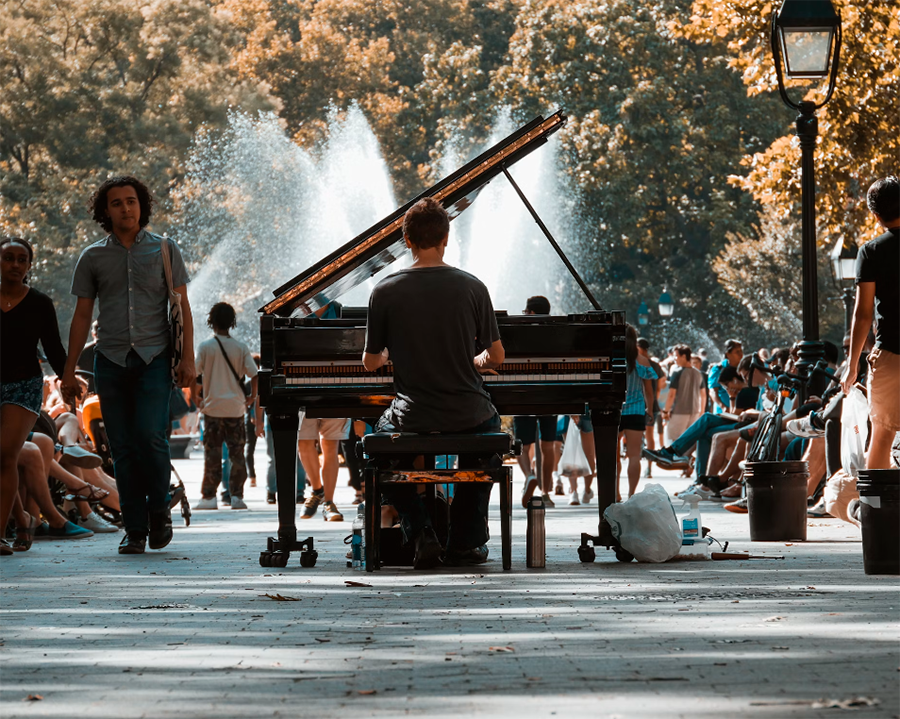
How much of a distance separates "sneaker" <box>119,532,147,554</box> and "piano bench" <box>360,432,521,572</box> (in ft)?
7.78

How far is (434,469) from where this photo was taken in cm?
828

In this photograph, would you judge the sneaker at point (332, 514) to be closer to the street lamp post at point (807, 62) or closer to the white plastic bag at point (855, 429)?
the street lamp post at point (807, 62)

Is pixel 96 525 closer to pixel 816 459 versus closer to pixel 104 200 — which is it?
pixel 104 200

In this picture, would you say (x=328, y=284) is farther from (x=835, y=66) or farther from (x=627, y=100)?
(x=627, y=100)

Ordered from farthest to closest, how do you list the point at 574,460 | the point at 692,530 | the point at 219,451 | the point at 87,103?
the point at 87,103 → the point at 574,460 → the point at 219,451 → the point at 692,530

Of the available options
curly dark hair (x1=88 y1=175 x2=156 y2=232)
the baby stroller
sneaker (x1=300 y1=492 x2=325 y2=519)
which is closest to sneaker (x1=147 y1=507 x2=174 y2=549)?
curly dark hair (x1=88 y1=175 x2=156 y2=232)

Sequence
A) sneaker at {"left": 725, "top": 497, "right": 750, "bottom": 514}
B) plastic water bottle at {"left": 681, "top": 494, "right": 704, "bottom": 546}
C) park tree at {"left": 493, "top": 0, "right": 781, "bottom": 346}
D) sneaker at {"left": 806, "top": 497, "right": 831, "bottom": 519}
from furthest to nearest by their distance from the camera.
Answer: park tree at {"left": 493, "top": 0, "right": 781, "bottom": 346}
sneaker at {"left": 725, "top": 497, "right": 750, "bottom": 514}
sneaker at {"left": 806, "top": 497, "right": 831, "bottom": 519}
plastic water bottle at {"left": 681, "top": 494, "right": 704, "bottom": 546}

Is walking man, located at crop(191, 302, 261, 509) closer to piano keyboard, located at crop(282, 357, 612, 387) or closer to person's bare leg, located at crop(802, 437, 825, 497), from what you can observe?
person's bare leg, located at crop(802, 437, 825, 497)

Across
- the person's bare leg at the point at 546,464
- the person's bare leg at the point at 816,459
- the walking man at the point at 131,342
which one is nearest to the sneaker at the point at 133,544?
the walking man at the point at 131,342

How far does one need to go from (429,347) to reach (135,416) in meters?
2.48

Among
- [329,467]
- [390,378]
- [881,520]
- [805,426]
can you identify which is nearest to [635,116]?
[329,467]

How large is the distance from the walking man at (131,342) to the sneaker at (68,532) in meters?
2.12

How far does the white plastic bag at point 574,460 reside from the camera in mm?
17375

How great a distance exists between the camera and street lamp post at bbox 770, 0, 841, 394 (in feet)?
44.9
